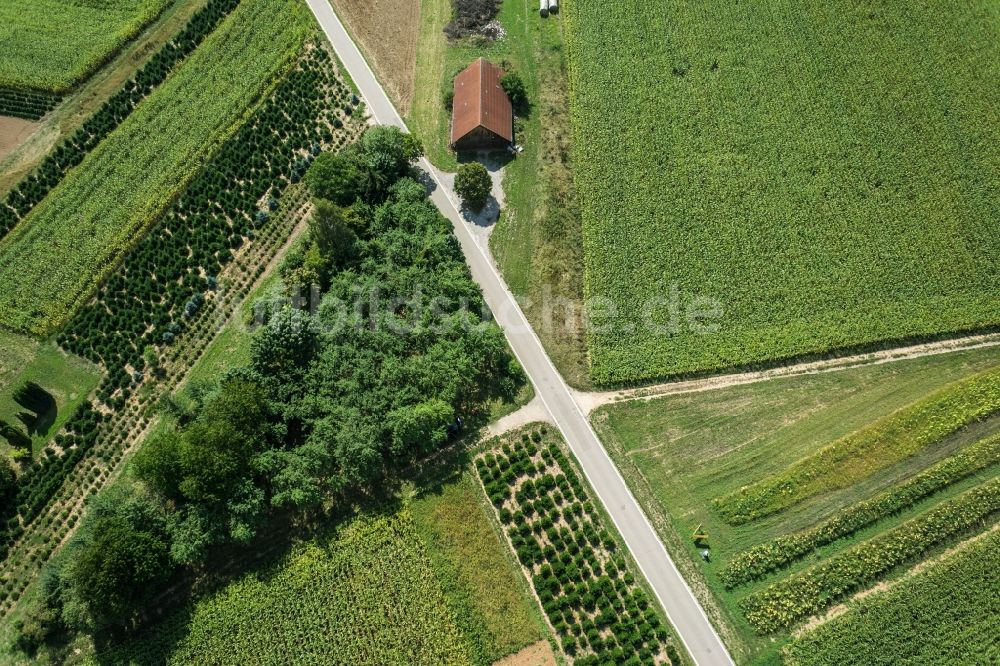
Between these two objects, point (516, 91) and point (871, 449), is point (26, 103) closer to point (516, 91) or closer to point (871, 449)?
point (516, 91)

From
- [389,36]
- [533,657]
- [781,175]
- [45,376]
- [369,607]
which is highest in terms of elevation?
[389,36]

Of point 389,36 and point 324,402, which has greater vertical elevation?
point 389,36

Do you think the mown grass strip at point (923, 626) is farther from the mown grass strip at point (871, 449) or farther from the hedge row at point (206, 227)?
the hedge row at point (206, 227)

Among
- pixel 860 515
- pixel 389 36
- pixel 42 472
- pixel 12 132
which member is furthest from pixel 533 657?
pixel 12 132

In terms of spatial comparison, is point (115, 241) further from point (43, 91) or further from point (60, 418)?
point (43, 91)

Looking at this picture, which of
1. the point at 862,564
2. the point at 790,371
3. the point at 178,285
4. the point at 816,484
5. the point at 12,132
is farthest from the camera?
the point at 12,132
